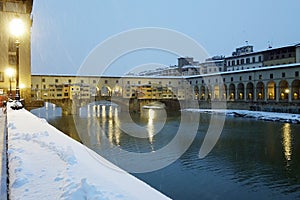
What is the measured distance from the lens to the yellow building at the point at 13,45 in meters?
35.0

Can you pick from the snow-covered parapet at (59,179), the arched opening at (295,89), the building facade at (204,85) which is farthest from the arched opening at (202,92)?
the snow-covered parapet at (59,179)

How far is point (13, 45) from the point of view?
35.6 m

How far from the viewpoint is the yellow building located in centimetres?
3503

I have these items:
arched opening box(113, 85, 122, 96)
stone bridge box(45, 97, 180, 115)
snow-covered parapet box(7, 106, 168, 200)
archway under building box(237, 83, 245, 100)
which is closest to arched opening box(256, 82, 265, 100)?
archway under building box(237, 83, 245, 100)

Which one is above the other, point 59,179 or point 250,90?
point 250,90

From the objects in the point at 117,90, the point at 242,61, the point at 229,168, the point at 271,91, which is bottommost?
the point at 229,168

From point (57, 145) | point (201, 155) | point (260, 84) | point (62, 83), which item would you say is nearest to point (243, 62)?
point (260, 84)

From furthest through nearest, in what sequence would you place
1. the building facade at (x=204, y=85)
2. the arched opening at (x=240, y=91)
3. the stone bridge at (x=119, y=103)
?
the arched opening at (x=240, y=91)
the stone bridge at (x=119, y=103)
the building facade at (x=204, y=85)

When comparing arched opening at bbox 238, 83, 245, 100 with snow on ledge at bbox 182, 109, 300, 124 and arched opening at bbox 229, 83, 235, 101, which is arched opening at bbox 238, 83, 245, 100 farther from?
snow on ledge at bbox 182, 109, 300, 124

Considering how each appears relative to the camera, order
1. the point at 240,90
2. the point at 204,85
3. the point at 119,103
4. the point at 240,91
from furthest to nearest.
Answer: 1. the point at 204,85
2. the point at 119,103
3. the point at 240,91
4. the point at 240,90

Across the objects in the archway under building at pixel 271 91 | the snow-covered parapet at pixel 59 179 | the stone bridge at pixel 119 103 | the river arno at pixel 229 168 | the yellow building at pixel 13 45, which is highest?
the yellow building at pixel 13 45

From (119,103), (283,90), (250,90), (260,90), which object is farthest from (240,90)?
(119,103)

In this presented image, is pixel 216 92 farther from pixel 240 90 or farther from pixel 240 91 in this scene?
pixel 240 90

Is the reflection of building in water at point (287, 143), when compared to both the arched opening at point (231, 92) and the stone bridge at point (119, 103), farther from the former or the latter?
the stone bridge at point (119, 103)
